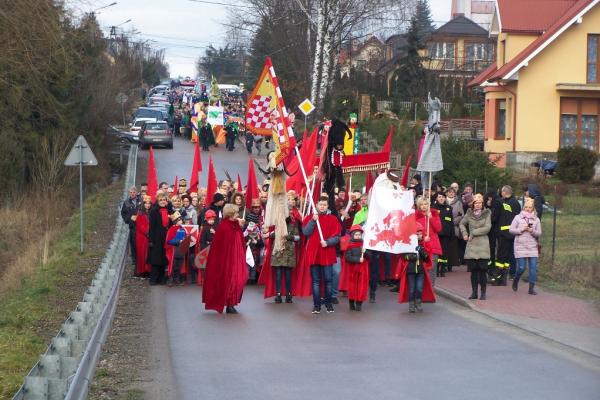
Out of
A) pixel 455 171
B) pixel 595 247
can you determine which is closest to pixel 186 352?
pixel 595 247

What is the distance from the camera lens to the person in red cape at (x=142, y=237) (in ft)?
69.1

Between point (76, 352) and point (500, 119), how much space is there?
39.6 meters

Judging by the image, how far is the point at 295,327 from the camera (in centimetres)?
1462

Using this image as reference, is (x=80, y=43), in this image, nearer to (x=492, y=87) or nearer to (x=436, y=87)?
(x=492, y=87)

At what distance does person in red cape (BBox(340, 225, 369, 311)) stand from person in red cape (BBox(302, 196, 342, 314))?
345 millimetres

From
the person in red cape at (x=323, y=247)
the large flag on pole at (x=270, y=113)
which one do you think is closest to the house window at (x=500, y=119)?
the large flag on pole at (x=270, y=113)

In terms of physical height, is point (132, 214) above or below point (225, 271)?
above

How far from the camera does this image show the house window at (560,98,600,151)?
4362cm

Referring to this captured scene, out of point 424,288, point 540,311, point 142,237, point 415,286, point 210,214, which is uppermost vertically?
point 210,214

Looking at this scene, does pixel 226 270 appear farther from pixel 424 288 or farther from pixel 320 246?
pixel 424 288

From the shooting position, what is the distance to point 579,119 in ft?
144

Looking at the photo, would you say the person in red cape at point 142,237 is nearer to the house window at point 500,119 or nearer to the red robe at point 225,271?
the red robe at point 225,271

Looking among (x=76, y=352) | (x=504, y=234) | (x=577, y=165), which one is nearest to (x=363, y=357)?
(x=76, y=352)

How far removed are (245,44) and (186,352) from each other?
83214mm
